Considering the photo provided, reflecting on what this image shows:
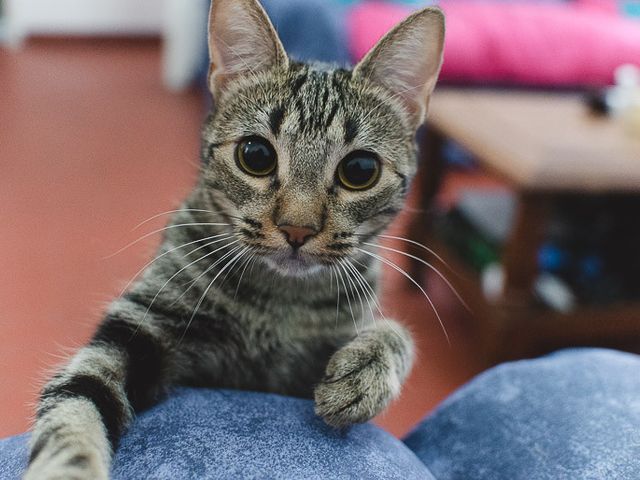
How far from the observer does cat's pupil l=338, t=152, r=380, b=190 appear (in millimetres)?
858

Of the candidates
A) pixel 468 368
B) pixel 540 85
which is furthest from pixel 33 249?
pixel 540 85

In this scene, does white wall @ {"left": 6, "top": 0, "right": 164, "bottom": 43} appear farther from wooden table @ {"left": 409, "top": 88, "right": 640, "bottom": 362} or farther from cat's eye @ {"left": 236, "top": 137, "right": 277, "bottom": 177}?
Answer: cat's eye @ {"left": 236, "top": 137, "right": 277, "bottom": 177}

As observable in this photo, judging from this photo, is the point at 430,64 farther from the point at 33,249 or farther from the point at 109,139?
the point at 109,139

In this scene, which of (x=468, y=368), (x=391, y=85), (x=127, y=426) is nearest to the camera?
(x=127, y=426)

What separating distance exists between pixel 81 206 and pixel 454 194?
65.4 inches

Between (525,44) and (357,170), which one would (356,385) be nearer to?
(357,170)

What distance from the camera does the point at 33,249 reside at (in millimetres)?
2146

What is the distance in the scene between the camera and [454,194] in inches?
119

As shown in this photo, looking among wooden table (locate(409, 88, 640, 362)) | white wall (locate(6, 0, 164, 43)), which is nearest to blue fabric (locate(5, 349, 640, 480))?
wooden table (locate(409, 88, 640, 362))

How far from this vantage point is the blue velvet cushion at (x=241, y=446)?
0.61 m

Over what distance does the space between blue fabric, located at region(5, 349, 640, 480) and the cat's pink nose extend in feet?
0.63

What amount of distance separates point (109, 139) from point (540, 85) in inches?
83.5

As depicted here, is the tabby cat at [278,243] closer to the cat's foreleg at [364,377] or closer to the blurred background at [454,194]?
the cat's foreleg at [364,377]

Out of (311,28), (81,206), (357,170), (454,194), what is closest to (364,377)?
(357,170)
